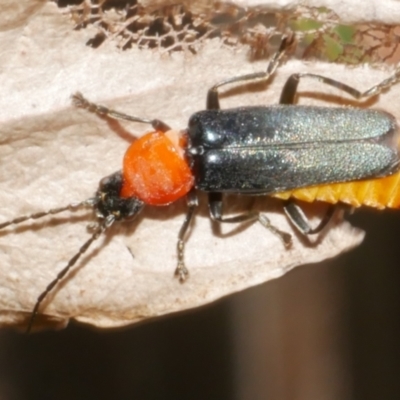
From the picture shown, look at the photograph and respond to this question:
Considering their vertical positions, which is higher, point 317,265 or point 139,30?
point 139,30

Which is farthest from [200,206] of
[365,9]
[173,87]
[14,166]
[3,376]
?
[3,376]

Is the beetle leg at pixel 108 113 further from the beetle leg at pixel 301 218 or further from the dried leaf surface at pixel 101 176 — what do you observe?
the beetle leg at pixel 301 218

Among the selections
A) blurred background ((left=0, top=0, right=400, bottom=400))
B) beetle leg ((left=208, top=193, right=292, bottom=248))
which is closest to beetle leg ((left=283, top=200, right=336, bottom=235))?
beetle leg ((left=208, top=193, right=292, bottom=248))

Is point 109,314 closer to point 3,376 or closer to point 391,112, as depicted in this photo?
point 3,376

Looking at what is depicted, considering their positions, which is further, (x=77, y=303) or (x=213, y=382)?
(x=213, y=382)

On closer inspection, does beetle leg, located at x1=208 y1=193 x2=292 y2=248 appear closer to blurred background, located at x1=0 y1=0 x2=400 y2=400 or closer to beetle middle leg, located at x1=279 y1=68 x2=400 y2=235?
beetle middle leg, located at x1=279 y1=68 x2=400 y2=235

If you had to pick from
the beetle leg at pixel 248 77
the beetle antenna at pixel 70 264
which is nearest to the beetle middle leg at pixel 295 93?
the beetle leg at pixel 248 77

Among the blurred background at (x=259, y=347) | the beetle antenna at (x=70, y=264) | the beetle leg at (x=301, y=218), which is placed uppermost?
the beetle leg at (x=301, y=218)

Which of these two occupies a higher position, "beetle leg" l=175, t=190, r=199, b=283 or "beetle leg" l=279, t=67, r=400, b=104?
"beetle leg" l=279, t=67, r=400, b=104
